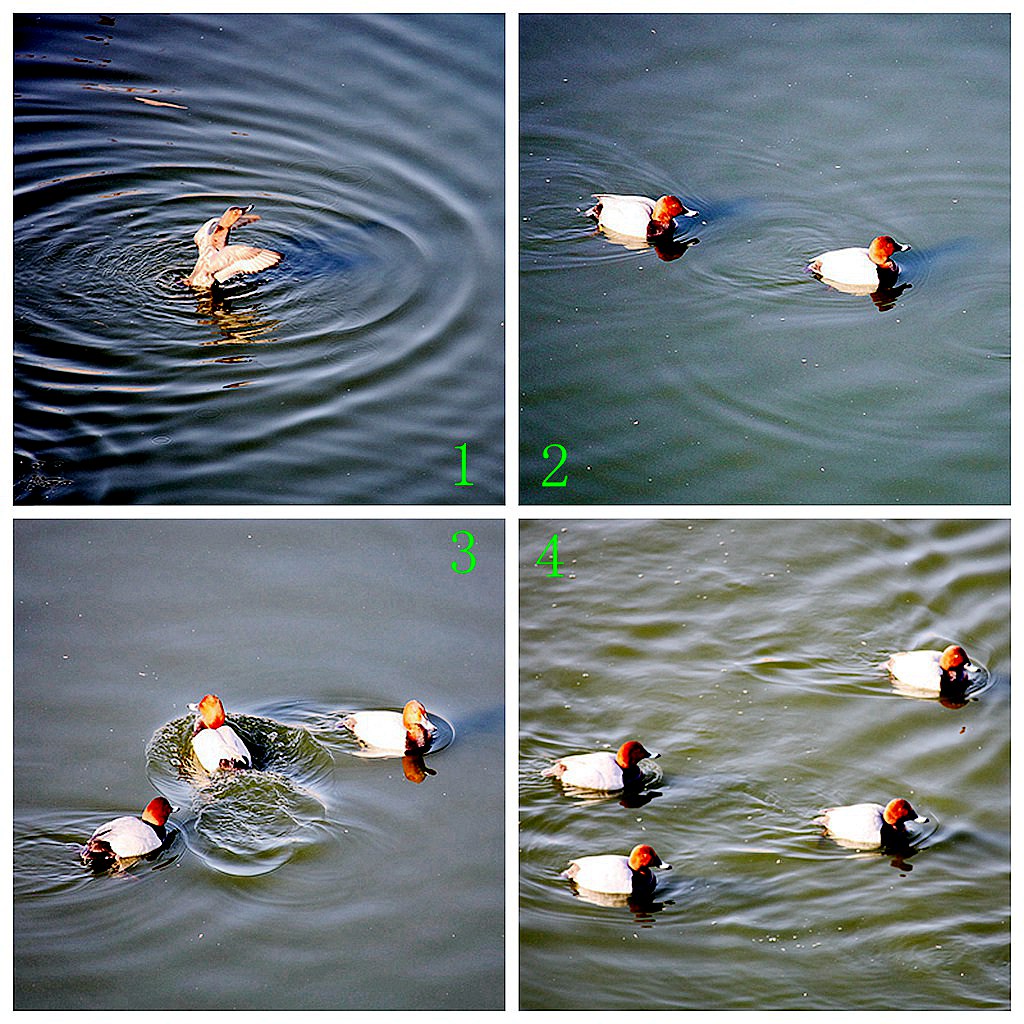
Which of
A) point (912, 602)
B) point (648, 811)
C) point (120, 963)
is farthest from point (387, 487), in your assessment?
point (912, 602)

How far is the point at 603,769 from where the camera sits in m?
3.50

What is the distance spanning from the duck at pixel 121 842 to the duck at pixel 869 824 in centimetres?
185

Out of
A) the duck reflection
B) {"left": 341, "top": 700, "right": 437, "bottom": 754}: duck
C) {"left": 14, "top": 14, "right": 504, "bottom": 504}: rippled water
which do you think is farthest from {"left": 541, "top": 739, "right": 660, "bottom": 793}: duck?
the duck reflection

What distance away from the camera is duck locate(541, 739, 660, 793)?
3.51 meters

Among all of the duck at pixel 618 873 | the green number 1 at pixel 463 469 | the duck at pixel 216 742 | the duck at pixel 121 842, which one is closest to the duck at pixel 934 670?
the duck at pixel 618 873

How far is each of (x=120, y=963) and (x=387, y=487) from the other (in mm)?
1421

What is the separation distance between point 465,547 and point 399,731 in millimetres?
682

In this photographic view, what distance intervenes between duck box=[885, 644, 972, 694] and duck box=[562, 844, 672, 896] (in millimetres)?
1082

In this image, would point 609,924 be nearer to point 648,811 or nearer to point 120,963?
point 648,811

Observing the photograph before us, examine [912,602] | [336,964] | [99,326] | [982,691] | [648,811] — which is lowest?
[336,964]

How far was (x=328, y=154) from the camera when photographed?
4180 millimetres

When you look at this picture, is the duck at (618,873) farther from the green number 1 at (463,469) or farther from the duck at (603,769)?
the green number 1 at (463,469)

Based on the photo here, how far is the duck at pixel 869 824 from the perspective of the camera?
336cm

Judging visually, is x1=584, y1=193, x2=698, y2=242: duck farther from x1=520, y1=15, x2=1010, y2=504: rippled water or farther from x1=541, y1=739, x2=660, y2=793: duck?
x1=541, y1=739, x2=660, y2=793: duck
